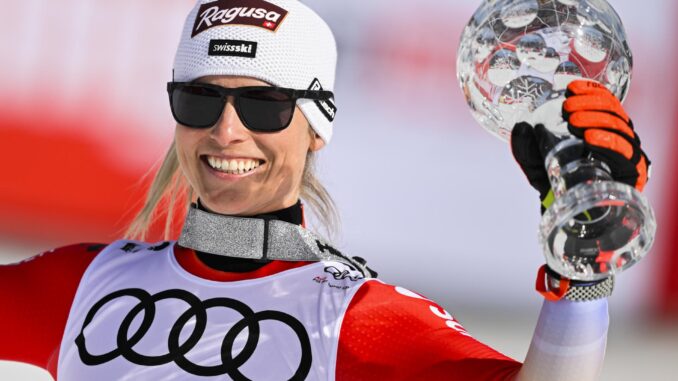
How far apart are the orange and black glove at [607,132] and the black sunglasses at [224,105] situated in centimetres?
90

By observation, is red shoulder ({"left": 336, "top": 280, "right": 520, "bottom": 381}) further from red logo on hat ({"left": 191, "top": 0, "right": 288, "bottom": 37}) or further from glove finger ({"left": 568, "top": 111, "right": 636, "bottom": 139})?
red logo on hat ({"left": 191, "top": 0, "right": 288, "bottom": 37})

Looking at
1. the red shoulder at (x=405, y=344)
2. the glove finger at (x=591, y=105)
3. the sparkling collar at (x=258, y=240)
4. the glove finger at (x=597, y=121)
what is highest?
the glove finger at (x=591, y=105)

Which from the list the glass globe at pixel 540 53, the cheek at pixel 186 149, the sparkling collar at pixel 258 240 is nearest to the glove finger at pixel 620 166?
the glass globe at pixel 540 53

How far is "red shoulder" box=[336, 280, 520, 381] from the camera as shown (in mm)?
2105

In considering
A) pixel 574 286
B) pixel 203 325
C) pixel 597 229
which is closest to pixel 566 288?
pixel 574 286

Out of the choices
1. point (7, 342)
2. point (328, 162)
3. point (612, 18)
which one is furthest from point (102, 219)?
point (612, 18)

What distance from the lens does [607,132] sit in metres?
1.74

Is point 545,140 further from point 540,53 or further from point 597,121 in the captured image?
point 540,53

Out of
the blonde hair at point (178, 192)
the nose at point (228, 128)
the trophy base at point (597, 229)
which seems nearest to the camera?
the trophy base at point (597, 229)

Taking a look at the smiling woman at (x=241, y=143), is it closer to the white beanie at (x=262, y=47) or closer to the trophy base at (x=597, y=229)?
the white beanie at (x=262, y=47)

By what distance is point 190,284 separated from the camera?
2.51m

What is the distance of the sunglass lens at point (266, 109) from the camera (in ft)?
8.16

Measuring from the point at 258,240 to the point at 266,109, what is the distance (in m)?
0.32

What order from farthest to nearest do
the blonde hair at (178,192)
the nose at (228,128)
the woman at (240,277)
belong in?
the blonde hair at (178,192) < the nose at (228,128) < the woman at (240,277)
